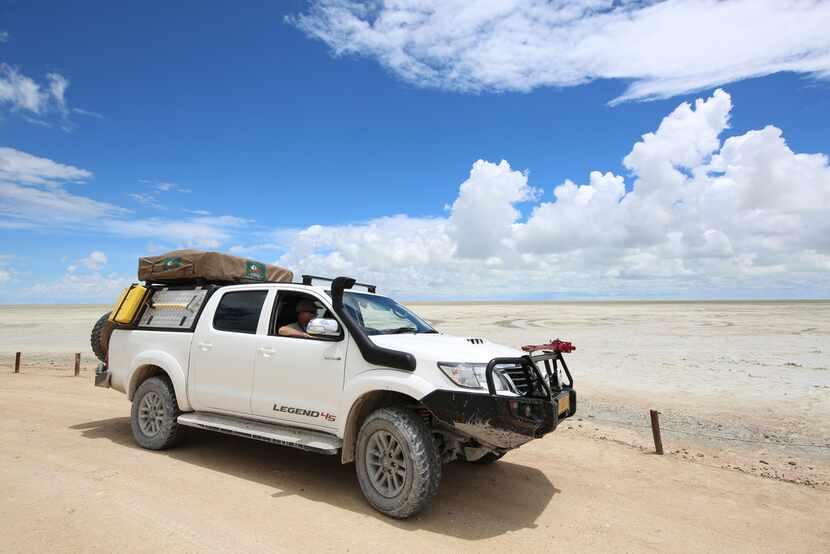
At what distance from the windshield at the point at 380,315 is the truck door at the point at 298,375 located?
0.95ft

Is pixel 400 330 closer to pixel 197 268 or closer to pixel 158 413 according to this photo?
pixel 197 268

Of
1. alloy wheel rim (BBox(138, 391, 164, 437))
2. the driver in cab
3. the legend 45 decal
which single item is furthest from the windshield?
alloy wheel rim (BBox(138, 391, 164, 437))

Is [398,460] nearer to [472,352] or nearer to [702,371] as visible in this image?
[472,352]

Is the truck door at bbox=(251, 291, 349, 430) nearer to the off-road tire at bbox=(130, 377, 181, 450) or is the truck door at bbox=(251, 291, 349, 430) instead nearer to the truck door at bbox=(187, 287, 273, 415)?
the truck door at bbox=(187, 287, 273, 415)

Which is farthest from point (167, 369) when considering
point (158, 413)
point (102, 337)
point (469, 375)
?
point (469, 375)

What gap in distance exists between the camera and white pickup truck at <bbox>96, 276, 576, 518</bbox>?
432 cm

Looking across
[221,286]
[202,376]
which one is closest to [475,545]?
[202,376]

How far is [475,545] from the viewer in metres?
4.04

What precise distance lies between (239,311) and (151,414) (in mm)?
1823

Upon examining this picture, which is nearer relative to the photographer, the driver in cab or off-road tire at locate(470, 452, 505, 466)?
the driver in cab

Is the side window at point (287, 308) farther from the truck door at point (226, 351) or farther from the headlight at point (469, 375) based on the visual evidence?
the headlight at point (469, 375)

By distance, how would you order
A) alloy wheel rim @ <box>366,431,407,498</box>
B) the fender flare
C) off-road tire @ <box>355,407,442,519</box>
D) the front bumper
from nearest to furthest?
the front bumper → off-road tire @ <box>355,407,442,519</box> → alloy wheel rim @ <box>366,431,407,498</box> → the fender flare

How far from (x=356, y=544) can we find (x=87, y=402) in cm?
760

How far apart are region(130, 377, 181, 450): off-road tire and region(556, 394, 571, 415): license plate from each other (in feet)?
14.3
